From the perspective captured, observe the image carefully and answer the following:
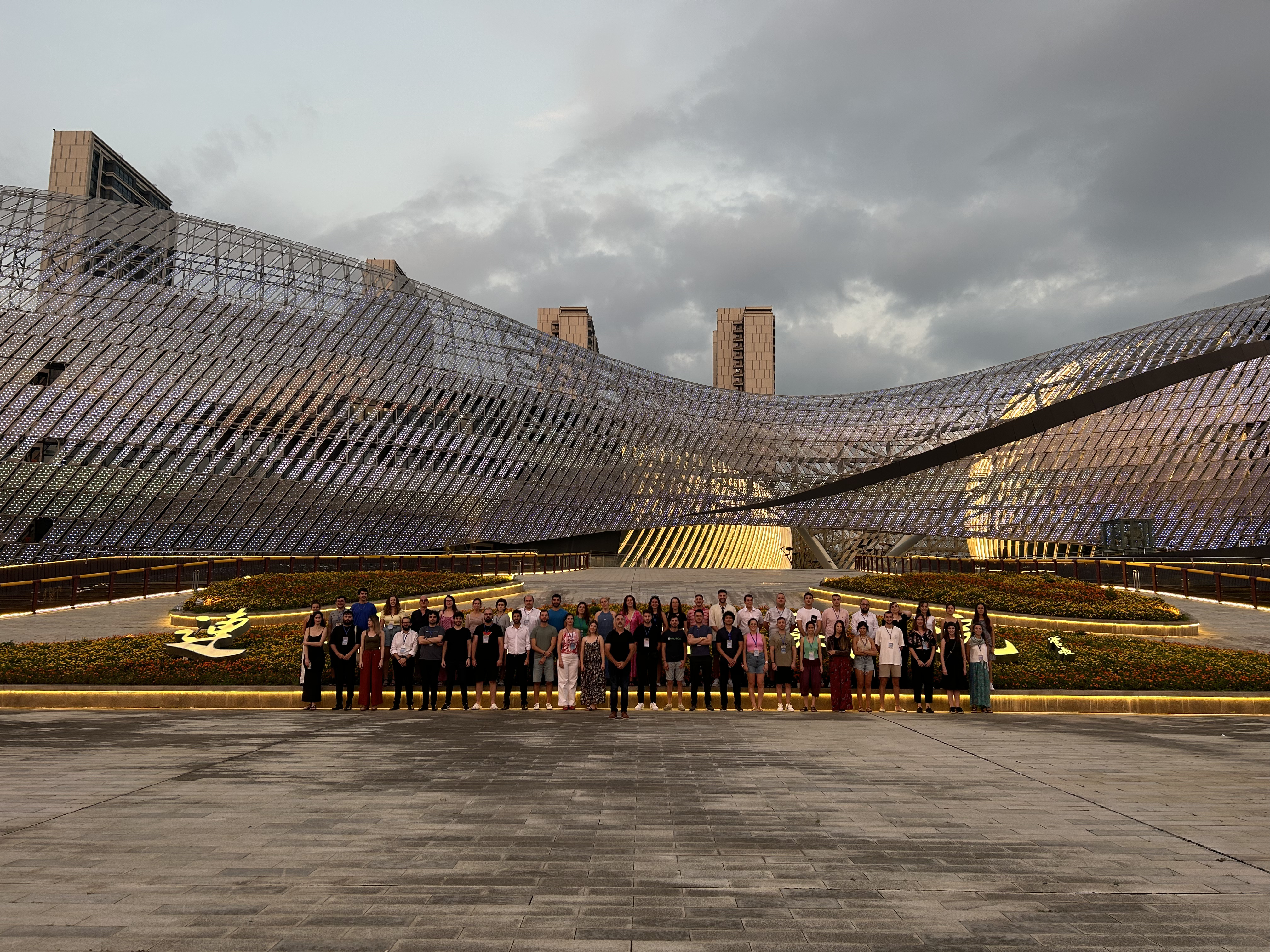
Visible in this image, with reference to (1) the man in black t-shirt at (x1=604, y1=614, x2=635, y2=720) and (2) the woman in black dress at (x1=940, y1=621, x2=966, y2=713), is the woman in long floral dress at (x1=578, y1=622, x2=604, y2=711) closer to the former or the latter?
(1) the man in black t-shirt at (x1=604, y1=614, x2=635, y2=720)

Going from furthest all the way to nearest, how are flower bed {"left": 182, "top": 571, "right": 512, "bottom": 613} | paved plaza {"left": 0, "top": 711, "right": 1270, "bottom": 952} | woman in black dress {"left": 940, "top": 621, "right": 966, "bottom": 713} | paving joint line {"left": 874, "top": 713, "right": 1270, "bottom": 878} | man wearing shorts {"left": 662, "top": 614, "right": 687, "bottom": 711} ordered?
flower bed {"left": 182, "top": 571, "right": 512, "bottom": 613} → man wearing shorts {"left": 662, "top": 614, "right": 687, "bottom": 711} → woman in black dress {"left": 940, "top": 621, "right": 966, "bottom": 713} → paving joint line {"left": 874, "top": 713, "right": 1270, "bottom": 878} → paved plaza {"left": 0, "top": 711, "right": 1270, "bottom": 952}

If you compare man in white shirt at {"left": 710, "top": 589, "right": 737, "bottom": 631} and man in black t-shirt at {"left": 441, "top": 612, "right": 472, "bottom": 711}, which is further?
man in white shirt at {"left": 710, "top": 589, "right": 737, "bottom": 631}

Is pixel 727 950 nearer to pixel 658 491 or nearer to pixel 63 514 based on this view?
pixel 63 514

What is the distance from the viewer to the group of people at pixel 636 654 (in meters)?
12.0

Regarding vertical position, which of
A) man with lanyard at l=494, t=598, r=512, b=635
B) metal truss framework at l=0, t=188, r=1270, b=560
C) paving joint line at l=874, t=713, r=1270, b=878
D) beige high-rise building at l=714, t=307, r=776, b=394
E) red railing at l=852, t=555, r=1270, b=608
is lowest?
paving joint line at l=874, t=713, r=1270, b=878

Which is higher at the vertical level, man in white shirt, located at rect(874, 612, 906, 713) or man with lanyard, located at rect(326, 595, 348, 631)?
man with lanyard, located at rect(326, 595, 348, 631)

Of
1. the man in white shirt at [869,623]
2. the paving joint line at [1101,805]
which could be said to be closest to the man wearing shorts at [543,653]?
the man in white shirt at [869,623]

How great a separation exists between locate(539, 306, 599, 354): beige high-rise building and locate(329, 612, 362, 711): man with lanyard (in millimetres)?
148499

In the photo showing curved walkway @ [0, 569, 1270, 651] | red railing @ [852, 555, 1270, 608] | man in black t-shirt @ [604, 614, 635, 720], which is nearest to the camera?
man in black t-shirt @ [604, 614, 635, 720]

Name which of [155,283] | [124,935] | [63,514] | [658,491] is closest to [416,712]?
[124,935]

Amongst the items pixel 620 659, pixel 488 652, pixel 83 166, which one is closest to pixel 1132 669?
pixel 620 659

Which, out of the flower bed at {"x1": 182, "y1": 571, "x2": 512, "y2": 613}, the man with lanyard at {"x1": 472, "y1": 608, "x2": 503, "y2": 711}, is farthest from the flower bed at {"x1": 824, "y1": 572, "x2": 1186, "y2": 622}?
the man with lanyard at {"x1": 472, "y1": 608, "x2": 503, "y2": 711}

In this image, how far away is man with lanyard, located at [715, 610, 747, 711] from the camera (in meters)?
12.2

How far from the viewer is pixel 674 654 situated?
40.0ft
